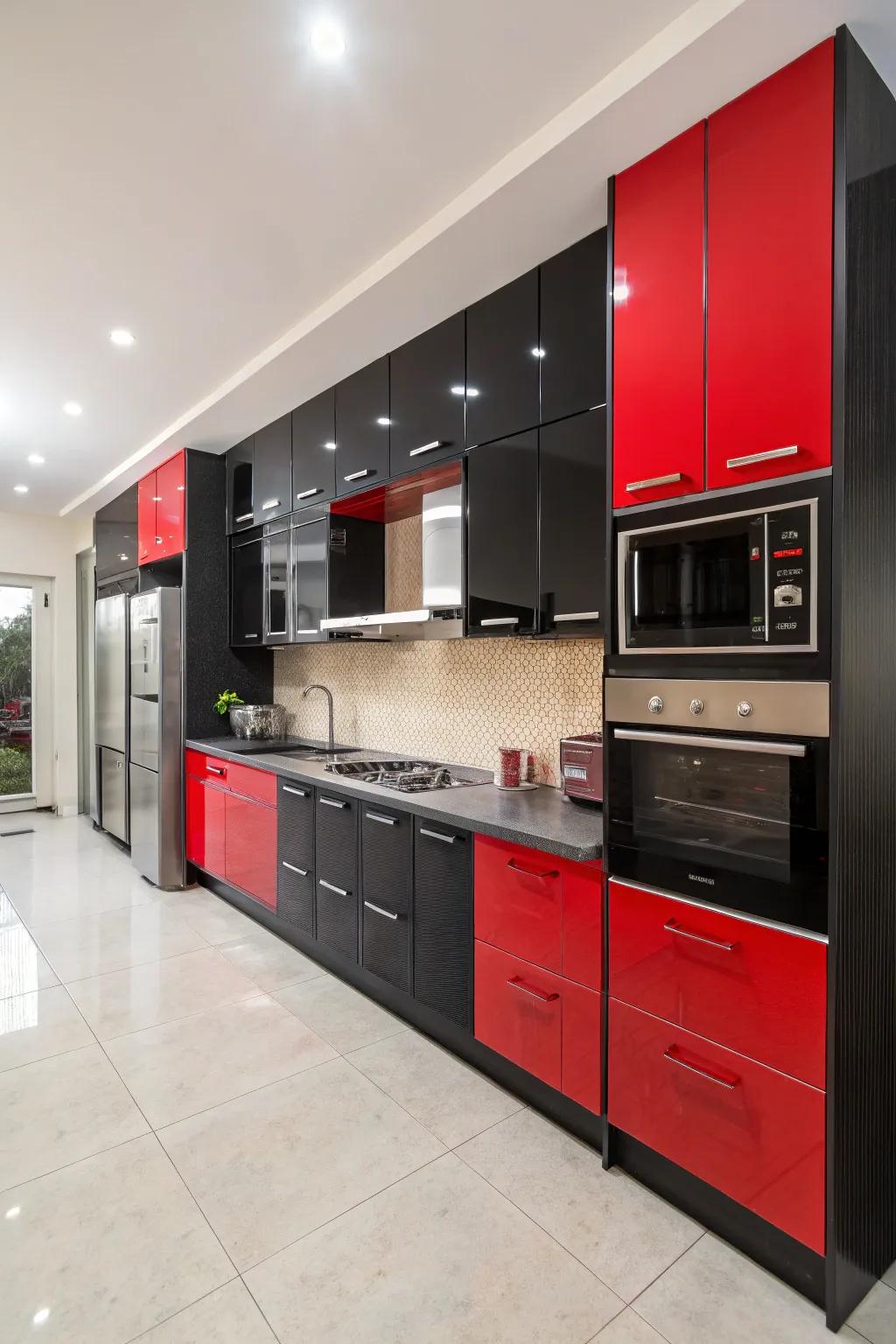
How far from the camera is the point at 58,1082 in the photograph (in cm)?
238

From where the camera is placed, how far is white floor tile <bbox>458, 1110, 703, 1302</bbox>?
1645 millimetres

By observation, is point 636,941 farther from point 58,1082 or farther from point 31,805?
point 31,805

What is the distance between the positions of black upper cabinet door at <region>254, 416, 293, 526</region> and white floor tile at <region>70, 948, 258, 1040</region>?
2292 millimetres

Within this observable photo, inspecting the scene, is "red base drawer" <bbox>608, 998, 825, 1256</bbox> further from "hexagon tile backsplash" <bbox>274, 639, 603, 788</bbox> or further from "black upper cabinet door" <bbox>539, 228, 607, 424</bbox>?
"black upper cabinet door" <bbox>539, 228, 607, 424</bbox>

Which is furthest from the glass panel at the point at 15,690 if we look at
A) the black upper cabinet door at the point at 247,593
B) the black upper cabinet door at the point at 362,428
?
the black upper cabinet door at the point at 362,428

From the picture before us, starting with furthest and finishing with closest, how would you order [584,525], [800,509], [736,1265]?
1. [584,525]
2. [736,1265]
3. [800,509]

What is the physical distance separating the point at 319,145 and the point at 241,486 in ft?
8.37

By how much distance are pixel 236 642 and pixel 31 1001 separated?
2.20 metres

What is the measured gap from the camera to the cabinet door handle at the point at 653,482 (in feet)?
5.77

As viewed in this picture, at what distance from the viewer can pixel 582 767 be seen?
2.38 metres

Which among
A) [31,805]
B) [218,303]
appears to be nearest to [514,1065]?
[218,303]

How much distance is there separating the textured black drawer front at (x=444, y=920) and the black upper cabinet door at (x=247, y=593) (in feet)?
6.92

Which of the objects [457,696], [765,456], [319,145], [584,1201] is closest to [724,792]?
[765,456]

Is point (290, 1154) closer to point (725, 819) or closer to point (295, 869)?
point (295, 869)
